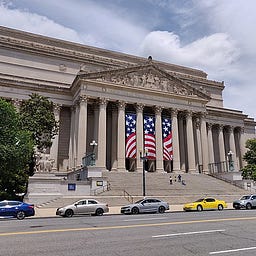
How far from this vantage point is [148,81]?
47031mm

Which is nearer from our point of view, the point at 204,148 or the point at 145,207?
the point at 145,207

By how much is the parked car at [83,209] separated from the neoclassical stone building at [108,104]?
1828cm

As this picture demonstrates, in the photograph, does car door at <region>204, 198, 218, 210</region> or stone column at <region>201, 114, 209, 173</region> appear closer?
car door at <region>204, 198, 218, 210</region>

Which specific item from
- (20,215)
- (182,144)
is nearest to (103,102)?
(182,144)

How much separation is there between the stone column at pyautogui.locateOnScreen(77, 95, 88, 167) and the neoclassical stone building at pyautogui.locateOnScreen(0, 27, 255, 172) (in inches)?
5.3

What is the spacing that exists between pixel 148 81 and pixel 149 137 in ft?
31.1

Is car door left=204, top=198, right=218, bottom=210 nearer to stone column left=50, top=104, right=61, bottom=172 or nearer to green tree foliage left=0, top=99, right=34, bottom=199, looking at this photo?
green tree foliage left=0, top=99, right=34, bottom=199

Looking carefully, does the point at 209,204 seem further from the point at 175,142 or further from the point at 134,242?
the point at 175,142

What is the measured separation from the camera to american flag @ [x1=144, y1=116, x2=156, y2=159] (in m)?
43.4

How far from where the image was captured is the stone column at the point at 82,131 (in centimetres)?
3962

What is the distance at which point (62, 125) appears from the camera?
1834 inches

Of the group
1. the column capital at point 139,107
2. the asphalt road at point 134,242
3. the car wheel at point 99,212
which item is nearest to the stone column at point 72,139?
the column capital at point 139,107

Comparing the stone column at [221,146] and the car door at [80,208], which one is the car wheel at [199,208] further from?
the stone column at [221,146]

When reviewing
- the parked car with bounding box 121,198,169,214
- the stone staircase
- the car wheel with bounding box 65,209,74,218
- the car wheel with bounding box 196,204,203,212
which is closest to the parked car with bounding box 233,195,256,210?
the car wheel with bounding box 196,204,203,212
